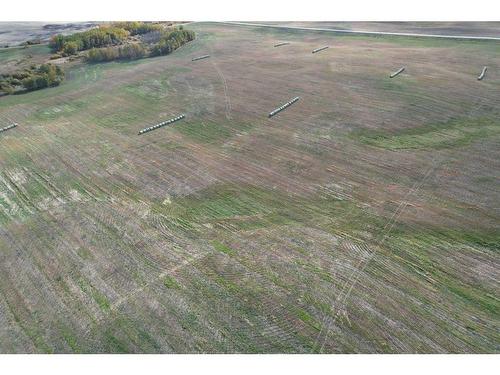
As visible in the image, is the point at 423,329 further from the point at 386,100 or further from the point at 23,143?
the point at 23,143

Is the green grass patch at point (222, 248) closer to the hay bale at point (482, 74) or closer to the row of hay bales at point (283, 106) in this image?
the row of hay bales at point (283, 106)

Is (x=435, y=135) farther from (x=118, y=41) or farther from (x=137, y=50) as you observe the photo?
(x=118, y=41)

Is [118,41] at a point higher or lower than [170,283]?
higher

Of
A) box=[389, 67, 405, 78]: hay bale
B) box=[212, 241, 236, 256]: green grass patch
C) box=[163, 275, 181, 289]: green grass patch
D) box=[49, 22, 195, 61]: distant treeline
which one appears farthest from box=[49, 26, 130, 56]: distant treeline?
box=[163, 275, 181, 289]: green grass patch

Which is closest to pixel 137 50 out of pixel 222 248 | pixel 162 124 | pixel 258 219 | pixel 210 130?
pixel 162 124

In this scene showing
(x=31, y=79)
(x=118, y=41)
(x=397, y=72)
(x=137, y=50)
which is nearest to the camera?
(x=397, y=72)

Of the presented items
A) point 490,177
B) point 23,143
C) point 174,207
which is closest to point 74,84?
point 23,143

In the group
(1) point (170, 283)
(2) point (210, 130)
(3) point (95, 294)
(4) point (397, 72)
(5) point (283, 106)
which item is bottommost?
(3) point (95, 294)
